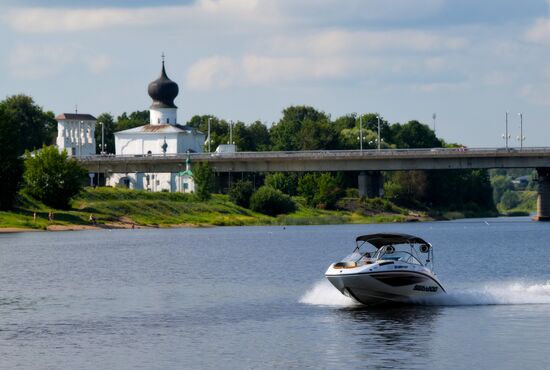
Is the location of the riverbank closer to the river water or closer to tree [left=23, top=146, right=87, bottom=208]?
tree [left=23, top=146, right=87, bottom=208]

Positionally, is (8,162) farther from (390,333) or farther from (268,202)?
(390,333)

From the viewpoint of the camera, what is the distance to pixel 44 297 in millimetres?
67562

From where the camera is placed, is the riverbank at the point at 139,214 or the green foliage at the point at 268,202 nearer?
the riverbank at the point at 139,214

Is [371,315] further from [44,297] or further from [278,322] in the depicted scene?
[44,297]

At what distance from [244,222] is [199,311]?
119m

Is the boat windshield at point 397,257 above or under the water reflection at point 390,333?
above

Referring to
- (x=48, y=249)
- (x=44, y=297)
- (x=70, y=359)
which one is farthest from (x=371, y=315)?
(x=48, y=249)

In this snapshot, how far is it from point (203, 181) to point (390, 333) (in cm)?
13938

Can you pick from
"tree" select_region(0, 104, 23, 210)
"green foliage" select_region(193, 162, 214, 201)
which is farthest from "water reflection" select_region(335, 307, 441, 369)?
"green foliage" select_region(193, 162, 214, 201)

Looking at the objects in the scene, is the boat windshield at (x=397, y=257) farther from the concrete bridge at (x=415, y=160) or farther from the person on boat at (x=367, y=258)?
the concrete bridge at (x=415, y=160)

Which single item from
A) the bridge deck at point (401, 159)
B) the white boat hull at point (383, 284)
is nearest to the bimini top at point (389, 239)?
the white boat hull at point (383, 284)

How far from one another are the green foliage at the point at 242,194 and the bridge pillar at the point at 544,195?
42.8m

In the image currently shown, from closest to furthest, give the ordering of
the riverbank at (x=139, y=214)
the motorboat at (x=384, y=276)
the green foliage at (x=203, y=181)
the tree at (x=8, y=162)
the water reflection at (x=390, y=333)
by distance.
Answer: the water reflection at (x=390, y=333)
the motorboat at (x=384, y=276)
the tree at (x=8, y=162)
the riverbank at (x=139, y=214)
the green foliage at (x=203, y=181)

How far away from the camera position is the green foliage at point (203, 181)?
18900 cm
